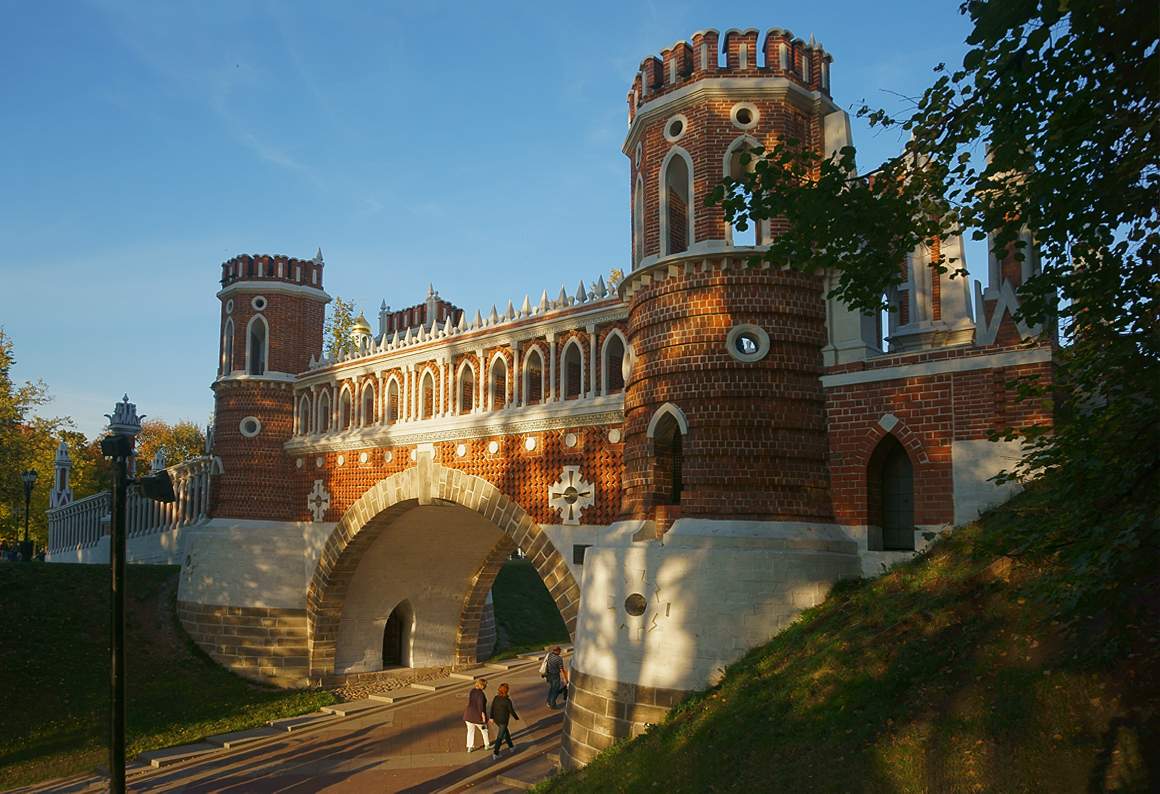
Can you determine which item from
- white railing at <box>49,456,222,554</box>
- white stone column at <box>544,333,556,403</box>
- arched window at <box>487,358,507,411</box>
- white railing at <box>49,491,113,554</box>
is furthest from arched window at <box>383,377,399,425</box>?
white railing at <box>49,491,113,554</box>

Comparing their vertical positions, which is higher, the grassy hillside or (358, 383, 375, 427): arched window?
(358, 383, 375, 427): arched window

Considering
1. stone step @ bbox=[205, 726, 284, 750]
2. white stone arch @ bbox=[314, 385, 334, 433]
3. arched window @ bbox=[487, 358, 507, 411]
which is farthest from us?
white stone arch @ bbox=[314, 385, 334, 433]

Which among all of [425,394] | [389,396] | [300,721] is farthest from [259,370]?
[300,721]

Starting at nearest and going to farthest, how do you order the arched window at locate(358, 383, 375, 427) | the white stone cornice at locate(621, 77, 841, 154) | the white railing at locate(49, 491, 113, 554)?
the white stone cornice at locate(621, 77, 841, 154) → the arched window at locate(358, 383, 375, 427) → the white railing at locate(49, 491, 113, 554)

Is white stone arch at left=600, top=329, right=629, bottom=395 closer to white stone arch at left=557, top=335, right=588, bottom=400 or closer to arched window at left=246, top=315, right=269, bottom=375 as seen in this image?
white stone arch at left=557, top=335, right=588, bottom=400

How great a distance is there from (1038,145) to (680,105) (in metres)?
7.90

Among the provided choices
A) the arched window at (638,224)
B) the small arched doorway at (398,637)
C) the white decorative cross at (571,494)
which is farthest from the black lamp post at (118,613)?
the small arched doorway at (398,637)

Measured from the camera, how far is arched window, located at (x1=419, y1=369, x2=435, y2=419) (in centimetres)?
2097

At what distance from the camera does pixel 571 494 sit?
17.0m

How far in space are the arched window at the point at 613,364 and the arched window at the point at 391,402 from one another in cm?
668

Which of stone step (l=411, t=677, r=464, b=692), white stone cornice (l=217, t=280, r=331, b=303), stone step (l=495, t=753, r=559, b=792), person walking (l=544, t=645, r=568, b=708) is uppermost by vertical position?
white stone cornice (l=217, t=280, r=331, b=303)

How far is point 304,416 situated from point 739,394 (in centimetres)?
1523

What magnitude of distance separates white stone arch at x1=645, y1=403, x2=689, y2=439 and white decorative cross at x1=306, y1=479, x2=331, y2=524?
1219 centimetres

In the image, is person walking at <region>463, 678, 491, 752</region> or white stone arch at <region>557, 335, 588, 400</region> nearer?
person walking at <region>463, 678, 491, 752</region>
